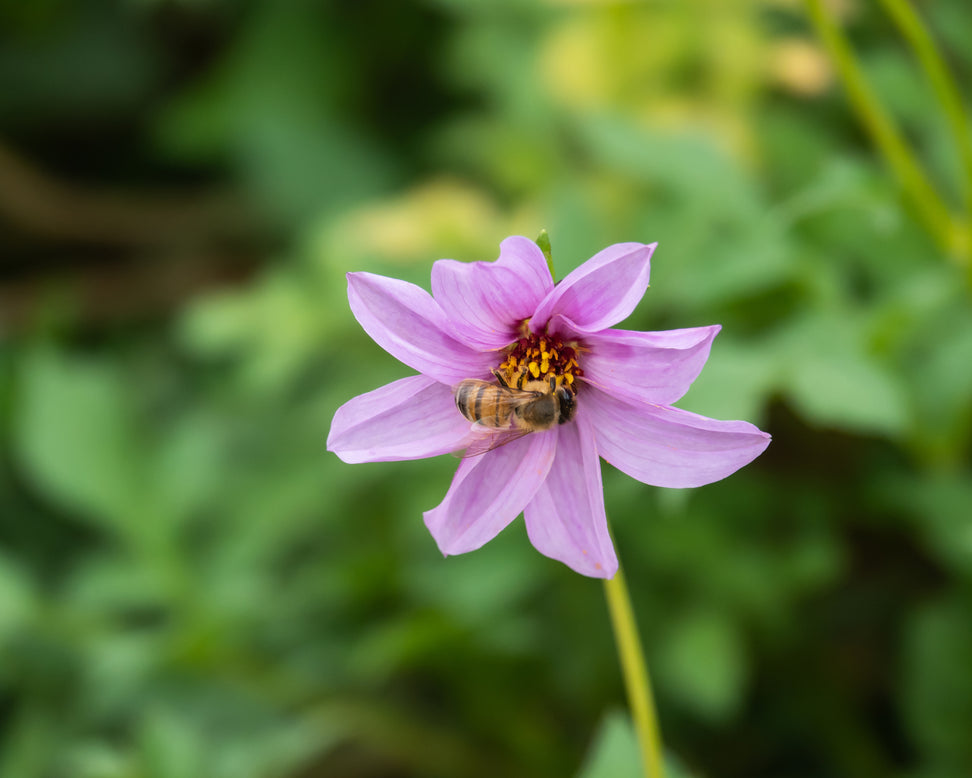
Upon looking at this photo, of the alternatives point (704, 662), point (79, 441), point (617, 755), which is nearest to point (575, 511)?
point (617, 755)

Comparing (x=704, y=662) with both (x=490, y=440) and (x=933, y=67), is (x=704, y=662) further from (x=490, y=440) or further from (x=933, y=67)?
(x=933, y=67)

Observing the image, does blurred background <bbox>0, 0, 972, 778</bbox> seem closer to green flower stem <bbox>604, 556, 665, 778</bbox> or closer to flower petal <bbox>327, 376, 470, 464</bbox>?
green flower stem <bbox>604, 556, 665, 778</bbox>

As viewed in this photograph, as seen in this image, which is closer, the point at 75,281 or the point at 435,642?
the point at 435,642

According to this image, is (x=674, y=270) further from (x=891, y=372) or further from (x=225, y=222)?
(x=225, y=222)

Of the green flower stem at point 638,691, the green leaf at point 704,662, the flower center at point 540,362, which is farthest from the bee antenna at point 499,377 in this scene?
the green leaf at point 704,662

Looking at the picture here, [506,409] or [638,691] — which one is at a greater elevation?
[506,409]

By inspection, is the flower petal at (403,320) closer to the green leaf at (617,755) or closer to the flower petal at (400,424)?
the flower petal at (400,424)

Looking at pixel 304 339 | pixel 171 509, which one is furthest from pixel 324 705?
pixel 304 339
